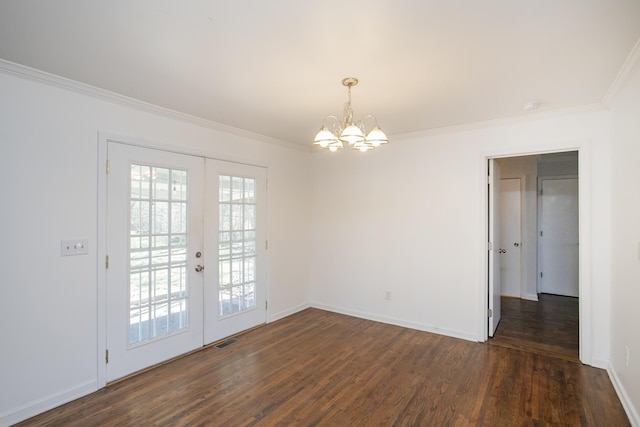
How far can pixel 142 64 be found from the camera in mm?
2273

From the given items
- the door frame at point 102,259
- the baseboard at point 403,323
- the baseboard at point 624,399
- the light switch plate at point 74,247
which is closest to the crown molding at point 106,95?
the door frame at point 102,259

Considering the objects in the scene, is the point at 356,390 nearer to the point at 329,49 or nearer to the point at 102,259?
the point at 102,259

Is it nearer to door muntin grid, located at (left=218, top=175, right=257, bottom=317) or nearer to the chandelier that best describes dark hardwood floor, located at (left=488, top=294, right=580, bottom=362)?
the chandelier

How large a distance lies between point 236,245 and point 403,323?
244cm

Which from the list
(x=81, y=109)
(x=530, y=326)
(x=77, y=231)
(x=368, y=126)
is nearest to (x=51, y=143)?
(x=81, y=109)

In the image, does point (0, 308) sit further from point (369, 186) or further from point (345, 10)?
point (369, 186)

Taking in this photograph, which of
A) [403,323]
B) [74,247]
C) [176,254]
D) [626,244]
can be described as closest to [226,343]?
[176,254]

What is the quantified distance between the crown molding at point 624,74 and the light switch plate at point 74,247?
4.22 meters

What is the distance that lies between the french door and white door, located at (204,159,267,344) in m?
0.01

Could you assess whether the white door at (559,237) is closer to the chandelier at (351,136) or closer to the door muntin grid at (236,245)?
the chandelier at (351,136)

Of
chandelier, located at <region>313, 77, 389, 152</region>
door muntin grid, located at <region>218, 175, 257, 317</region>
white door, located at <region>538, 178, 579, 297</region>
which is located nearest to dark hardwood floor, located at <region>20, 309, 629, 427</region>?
door muntin grid, located at <region>218, 175, 257, 317</region>

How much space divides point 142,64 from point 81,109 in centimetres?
85

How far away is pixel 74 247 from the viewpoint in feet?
8.60

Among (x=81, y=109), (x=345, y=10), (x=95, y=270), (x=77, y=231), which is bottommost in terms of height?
(x=95, y=270)
